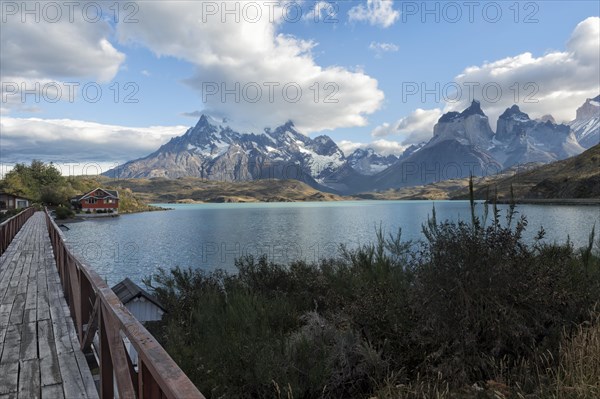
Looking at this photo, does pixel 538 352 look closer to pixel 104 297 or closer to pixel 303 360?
pixel 303 360

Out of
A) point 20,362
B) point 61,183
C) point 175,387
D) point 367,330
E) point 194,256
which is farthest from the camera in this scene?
point 61,183

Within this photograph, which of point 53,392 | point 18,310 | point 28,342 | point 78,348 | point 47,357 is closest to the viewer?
point 53,392

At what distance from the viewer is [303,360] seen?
6469 millimetres

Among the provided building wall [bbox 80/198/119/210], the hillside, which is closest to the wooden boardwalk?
building wall [bbox 80/198/119/210]

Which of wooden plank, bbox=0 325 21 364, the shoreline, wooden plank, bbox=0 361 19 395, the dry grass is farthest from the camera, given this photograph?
the shoreline

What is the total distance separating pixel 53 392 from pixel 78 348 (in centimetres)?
137

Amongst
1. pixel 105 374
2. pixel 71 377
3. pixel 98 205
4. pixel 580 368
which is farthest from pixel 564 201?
pixel 105 374

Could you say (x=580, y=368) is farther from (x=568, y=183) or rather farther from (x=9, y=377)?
(x=568, y=183)

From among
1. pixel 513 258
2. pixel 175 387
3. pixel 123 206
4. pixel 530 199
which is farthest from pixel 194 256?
pixel 530 199

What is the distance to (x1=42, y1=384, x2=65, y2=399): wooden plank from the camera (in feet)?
14.1

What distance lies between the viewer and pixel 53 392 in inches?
173

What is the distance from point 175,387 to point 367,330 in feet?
18.3

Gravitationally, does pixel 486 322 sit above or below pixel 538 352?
above

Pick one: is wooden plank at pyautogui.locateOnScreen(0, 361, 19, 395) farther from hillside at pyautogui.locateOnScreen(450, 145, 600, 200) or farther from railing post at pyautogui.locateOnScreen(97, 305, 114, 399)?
hillside at pyautogui.locateOnScreen(450, 145, 600, 200)
